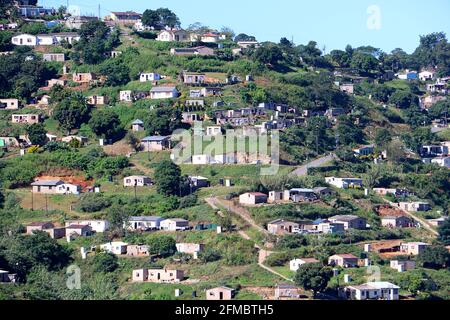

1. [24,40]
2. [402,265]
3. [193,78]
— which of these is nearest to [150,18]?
[24,40]

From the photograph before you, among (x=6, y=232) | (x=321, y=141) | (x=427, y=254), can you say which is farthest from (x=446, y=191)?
(x=6, y=232)

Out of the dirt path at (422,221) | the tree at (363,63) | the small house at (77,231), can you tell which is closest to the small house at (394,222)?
the dirt path at (422,221)

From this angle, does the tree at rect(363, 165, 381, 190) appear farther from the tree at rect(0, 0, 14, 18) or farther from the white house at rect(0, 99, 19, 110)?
the tree at rect(0, 0, 14, 18)

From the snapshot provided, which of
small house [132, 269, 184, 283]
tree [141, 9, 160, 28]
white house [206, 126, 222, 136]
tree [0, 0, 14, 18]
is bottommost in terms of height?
small house [132, 269, 184, 283]

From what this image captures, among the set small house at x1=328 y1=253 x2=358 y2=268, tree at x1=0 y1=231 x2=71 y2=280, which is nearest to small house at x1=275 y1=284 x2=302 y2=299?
small house at x1=328 y1=253 x2=358 y2=268
